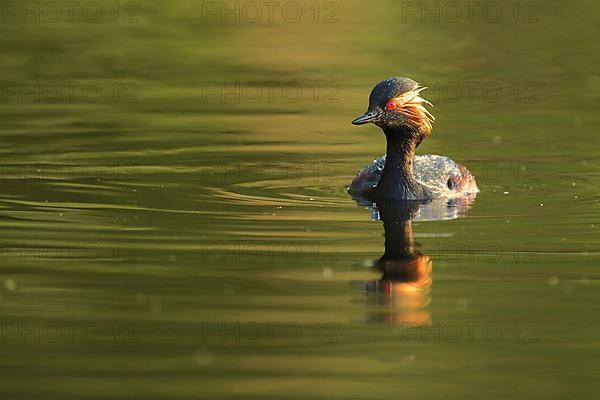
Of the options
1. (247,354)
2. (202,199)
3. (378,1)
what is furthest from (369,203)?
(378,1)

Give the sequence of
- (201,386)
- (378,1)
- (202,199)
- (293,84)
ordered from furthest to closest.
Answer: (378,1) < (293,84) < (202,199) < (201,386)

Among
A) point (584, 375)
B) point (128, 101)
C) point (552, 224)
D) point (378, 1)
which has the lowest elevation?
point (584, 375)

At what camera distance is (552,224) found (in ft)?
42.5

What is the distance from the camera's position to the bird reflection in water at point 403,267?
10.1 meters

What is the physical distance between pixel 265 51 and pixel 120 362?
58.1 feet

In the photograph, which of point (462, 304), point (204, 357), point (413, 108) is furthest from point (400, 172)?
point (204, 357)

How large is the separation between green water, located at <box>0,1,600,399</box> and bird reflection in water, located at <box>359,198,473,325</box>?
0.16 ft

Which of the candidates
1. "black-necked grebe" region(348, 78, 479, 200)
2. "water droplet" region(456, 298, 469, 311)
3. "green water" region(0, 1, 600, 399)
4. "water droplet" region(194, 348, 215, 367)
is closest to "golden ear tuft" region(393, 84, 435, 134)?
"black-necked grebe" region(348, 78, 479, 200)

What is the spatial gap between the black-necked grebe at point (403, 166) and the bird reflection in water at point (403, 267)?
20cm

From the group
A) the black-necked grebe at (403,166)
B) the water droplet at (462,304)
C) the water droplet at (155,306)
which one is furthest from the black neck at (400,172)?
the water droplet at (155,306)

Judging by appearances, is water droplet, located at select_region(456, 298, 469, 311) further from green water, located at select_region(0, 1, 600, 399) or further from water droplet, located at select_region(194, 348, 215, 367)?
water droplet, located at select_region(194, 348, 215, 367)

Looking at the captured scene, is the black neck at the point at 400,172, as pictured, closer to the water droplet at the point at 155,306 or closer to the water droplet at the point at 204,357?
the water droplet at the point at 155,306

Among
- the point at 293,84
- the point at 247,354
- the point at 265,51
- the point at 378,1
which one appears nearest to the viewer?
the point at 247,354

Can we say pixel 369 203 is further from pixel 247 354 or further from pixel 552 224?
pixel 247 354
